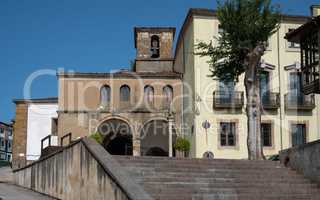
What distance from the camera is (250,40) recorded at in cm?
2345

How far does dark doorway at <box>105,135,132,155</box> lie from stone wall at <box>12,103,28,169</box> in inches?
265

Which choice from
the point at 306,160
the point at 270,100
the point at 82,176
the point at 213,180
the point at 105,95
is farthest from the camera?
the point at 105,95

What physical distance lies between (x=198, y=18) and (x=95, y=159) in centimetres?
2356

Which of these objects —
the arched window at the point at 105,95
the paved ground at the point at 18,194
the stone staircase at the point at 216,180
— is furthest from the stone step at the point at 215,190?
the arched window at the point at 105,95

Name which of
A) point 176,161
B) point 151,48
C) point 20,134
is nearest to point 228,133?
point 151,48

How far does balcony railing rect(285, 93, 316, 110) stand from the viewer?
1428 inches

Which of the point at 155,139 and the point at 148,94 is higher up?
the point at 148,94

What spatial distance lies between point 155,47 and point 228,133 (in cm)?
1231

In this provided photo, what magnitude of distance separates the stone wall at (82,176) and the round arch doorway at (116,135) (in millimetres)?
17507

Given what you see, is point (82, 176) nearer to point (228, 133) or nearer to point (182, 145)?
point (182, 145)

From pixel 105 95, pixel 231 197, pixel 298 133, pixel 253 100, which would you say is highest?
pixel 105 95

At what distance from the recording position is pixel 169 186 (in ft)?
45.2

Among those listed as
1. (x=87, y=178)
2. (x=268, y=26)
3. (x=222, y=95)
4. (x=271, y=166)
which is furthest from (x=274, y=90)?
(x=87, y=178)

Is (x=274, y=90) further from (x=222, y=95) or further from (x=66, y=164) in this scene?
(x=66, y=164)
